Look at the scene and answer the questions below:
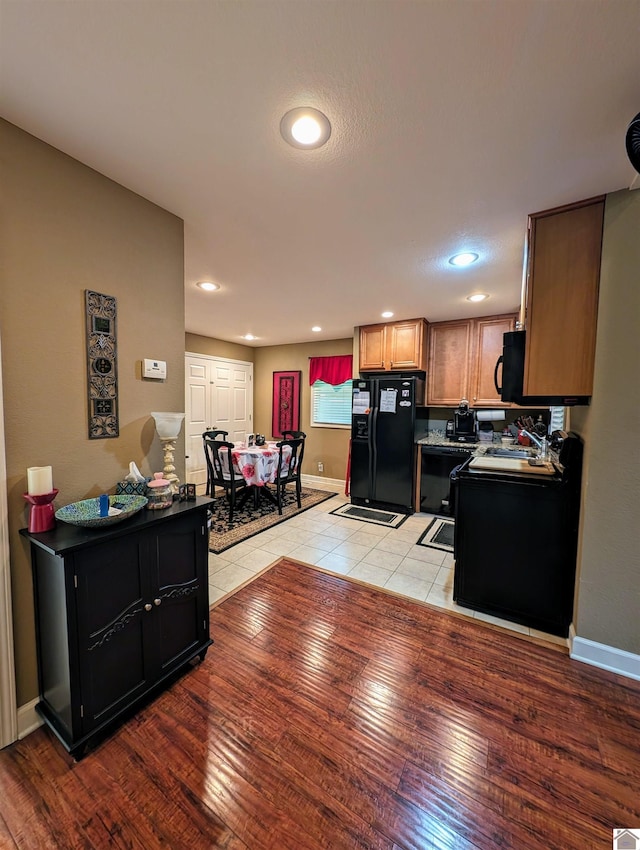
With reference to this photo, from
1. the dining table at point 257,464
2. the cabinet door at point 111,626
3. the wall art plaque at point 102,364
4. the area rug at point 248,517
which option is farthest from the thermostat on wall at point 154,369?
the dining table at point 257,464

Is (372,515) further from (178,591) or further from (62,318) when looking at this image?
(62,318)

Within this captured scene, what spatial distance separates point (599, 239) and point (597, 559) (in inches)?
65.9

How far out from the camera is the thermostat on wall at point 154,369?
1.73 meters

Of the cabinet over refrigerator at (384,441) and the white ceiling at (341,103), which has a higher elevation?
the white ceiling at (341,103)

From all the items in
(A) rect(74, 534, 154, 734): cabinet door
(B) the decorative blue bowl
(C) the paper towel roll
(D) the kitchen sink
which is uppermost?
(C) the paper towel roll

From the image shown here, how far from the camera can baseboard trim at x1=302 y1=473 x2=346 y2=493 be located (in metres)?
5.44

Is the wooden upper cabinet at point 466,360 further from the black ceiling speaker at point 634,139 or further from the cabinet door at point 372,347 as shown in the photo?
the black ceiling speaker at point 634,139

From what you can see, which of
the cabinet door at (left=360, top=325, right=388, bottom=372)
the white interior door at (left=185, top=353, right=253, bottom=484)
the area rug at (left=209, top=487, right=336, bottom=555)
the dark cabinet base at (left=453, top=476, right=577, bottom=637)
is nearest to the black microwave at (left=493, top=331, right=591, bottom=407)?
the dark cabinet base at (left=453, top=476, right=577, bottom=637)

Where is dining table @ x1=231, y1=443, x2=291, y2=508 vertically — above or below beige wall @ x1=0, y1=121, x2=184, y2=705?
below

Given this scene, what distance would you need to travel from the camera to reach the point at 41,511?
4.25 ft

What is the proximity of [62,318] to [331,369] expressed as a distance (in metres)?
4.17

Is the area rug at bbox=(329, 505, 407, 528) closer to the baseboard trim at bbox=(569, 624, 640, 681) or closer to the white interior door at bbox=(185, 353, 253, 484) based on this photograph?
the baseboard trim at bbox=(569, 624, 640, 681)

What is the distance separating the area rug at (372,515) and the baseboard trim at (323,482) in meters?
0.95

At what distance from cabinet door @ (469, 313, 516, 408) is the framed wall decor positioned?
2.89 m
